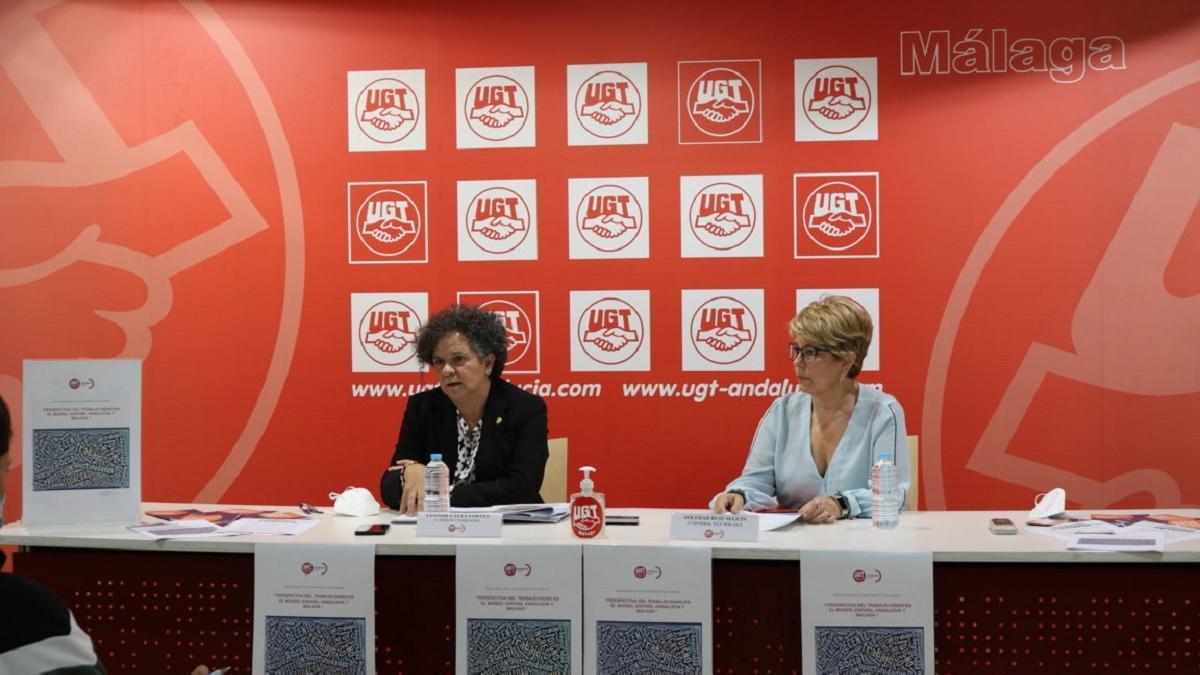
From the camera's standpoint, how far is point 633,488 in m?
4.58

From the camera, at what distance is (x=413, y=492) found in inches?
124

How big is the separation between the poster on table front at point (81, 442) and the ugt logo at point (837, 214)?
103 inches

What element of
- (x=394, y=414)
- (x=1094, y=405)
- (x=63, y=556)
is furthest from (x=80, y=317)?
(x=1094, y=405)

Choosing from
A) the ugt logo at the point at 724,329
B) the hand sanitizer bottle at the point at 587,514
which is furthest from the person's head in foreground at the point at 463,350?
the ugt logo at the point at 724,329

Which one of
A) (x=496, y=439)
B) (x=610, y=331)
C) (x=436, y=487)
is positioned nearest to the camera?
(x=436, y=487)

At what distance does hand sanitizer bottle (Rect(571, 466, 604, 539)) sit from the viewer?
8.72ft

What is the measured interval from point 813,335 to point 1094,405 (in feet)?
5.97

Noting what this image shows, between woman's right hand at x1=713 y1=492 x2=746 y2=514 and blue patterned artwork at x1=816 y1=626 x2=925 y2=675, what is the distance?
53cm

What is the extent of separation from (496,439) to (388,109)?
69.7 inches

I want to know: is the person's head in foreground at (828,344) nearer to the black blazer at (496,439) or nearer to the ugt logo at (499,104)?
the black blazer at (496,439)

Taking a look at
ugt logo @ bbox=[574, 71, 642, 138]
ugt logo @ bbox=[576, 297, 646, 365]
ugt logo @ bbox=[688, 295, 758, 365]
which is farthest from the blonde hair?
ugt logo @ bbox=[574, 71, 642, 138]

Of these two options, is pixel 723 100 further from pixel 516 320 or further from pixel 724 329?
pixel 516 320

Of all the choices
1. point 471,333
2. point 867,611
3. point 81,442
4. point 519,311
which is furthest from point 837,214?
point 81,442

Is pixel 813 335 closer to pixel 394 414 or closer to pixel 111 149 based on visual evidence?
pixel 394 414
